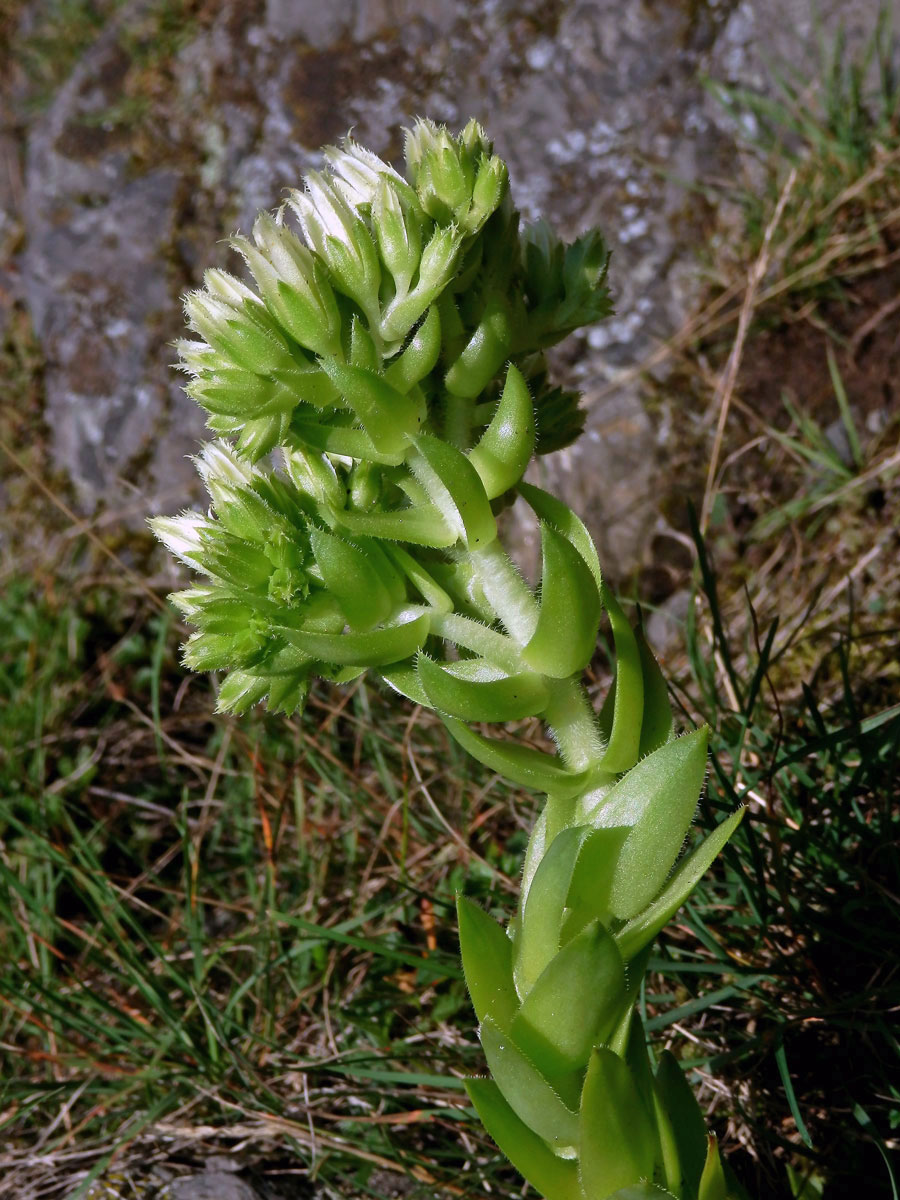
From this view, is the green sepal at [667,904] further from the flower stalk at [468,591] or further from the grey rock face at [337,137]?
the grey rock face at [337,137]

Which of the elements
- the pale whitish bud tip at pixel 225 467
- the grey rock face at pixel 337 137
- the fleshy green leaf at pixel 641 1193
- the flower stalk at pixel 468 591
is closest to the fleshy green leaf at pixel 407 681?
the flower stalk at pixel 468 591

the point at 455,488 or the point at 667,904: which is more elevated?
the point at 455,488

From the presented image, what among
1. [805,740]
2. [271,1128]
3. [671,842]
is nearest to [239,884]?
[271,1128]

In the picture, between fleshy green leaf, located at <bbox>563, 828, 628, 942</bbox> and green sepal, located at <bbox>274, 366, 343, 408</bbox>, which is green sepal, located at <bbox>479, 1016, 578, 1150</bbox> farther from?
green sepal, located at <bbox>274, 366, 343, 408</bbox>

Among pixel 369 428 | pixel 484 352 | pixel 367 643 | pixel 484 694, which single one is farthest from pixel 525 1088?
pixel 484 352

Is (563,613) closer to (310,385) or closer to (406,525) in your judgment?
(406,525)

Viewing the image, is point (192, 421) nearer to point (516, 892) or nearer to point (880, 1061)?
point (516, 892)
